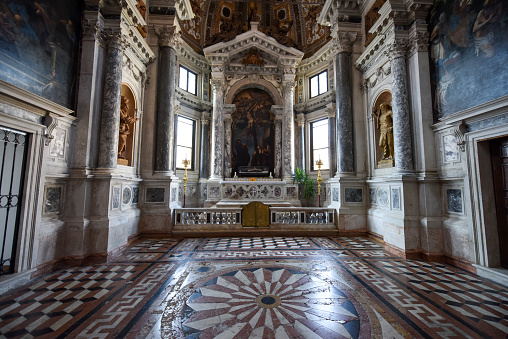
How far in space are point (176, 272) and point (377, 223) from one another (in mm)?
6009

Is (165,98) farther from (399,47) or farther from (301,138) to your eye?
(301,138)

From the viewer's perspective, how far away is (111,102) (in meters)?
5.96

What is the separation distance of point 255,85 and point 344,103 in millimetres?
6140

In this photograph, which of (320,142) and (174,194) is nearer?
(174,194)

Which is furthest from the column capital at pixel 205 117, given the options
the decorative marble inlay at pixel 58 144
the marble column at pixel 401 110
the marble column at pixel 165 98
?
the marble column at pixel 401 110

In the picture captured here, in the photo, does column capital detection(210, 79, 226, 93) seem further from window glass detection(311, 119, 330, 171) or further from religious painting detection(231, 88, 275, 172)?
window glass detection(311, 119, 330, 171)

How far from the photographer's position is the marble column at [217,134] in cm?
1164

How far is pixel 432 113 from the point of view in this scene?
584 centimetres

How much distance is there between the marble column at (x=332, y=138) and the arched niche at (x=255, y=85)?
2.85 metres

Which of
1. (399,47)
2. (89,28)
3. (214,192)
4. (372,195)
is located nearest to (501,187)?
(372,195)

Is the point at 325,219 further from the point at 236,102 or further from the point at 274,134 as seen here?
the point at 236,102

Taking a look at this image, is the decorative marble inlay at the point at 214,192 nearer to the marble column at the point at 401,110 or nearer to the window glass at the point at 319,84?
the marble column at the point at 401,110

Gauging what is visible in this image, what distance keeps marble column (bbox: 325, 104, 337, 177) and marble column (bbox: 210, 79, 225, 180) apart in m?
5.51

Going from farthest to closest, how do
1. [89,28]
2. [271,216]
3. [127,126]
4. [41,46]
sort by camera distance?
[271,216], [127,126], [89,28], [41,46]
